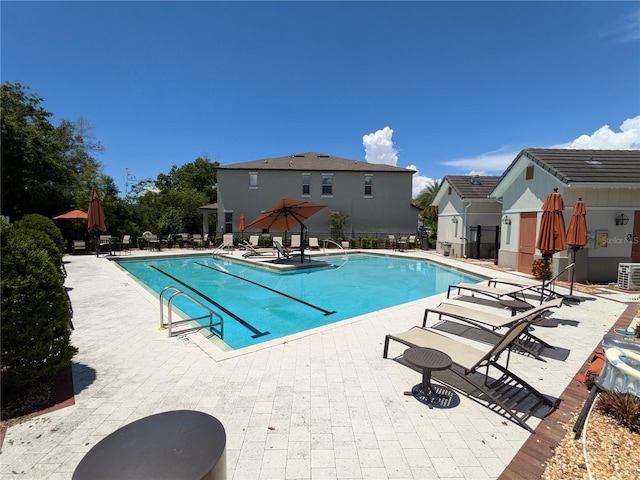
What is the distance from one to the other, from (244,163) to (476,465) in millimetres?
27628

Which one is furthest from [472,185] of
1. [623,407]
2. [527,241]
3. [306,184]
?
[623,407]

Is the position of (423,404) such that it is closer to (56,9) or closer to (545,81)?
(56,9)

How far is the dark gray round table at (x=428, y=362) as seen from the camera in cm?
341

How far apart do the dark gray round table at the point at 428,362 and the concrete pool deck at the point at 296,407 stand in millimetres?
229

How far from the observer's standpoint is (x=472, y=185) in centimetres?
1942

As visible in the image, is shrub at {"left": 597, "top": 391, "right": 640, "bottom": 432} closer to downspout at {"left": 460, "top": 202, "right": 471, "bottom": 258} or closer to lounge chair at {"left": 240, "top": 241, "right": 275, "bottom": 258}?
downspout at {"left": 460, "top": 202, "right": 471, "bottom": 258}

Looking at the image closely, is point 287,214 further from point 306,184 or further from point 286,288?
point 306,184

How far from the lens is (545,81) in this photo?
1284 centimetres

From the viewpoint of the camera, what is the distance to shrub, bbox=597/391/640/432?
307 centimetres

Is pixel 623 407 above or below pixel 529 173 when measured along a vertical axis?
below

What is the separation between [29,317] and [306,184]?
24603mm

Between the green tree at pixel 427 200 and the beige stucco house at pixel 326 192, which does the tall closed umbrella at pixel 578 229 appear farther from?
the green tree at pixel 427 200

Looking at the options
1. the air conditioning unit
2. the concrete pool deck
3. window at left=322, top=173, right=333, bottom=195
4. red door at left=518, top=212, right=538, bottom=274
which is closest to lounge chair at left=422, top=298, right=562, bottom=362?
the concrete pool deck

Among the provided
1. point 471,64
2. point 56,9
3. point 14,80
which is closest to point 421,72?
point 471,64
